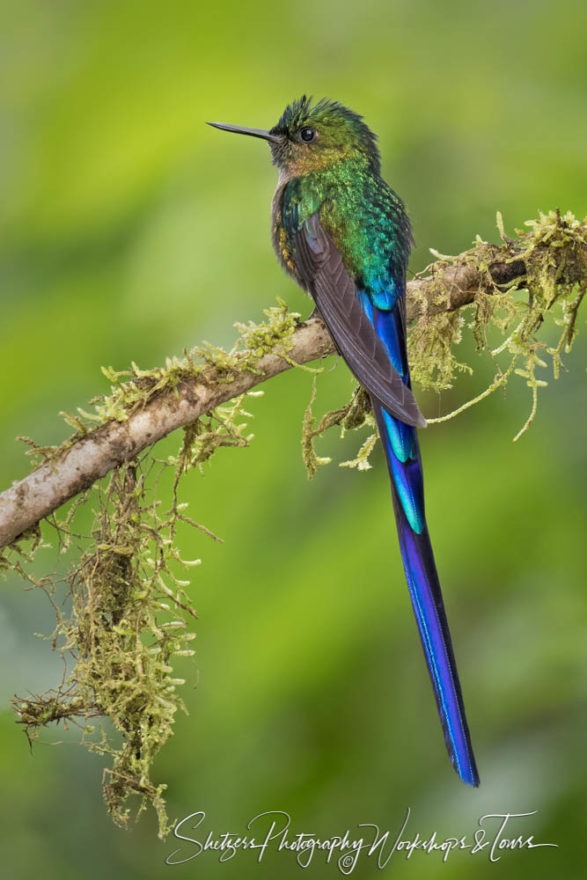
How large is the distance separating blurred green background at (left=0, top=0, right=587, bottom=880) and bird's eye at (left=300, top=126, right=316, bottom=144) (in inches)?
5.9

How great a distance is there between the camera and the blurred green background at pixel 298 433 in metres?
2.44

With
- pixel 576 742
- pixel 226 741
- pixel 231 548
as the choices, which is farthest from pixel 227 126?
pixel 576 742

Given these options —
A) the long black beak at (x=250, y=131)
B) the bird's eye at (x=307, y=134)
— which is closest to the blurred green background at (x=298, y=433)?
the long black beak at (x=250, y=131)

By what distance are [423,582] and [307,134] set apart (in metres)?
1.62

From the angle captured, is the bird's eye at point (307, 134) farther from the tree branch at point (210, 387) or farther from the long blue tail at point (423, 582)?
the long blue tail at point (423, 582)

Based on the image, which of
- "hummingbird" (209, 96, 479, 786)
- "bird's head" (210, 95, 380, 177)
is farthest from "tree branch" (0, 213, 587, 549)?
"bird's head" (210, 95, 380, 177)

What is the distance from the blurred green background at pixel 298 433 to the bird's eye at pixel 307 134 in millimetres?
150

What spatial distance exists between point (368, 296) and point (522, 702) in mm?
1081

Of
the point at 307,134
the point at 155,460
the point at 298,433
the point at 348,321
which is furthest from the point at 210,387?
the point at 307,134

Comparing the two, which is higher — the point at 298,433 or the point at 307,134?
the point at 307,134

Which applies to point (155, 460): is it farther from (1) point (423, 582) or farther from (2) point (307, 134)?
(2) point (307, 134)

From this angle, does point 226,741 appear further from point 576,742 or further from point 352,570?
point 576,742

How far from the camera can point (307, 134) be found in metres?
3.51

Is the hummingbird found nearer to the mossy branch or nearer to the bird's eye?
the bird's eye
